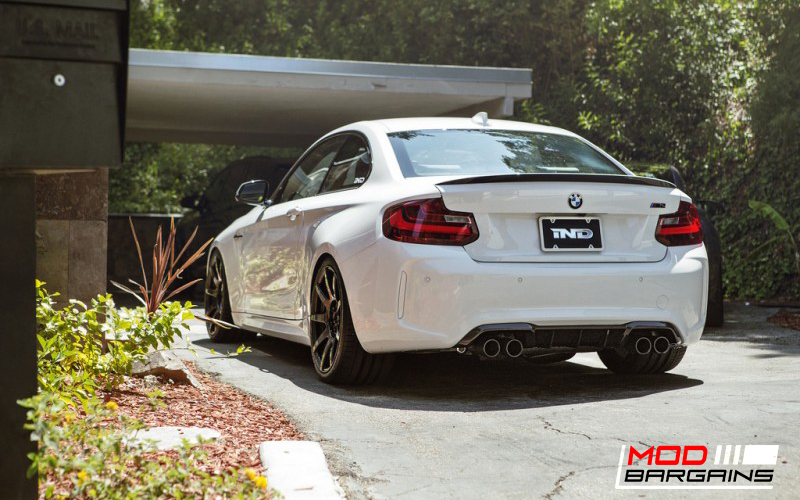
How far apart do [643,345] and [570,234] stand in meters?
0.77

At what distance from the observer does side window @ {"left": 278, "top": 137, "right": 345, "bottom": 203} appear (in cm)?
707

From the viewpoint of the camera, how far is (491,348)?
18.0 ft

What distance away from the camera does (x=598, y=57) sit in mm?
21969

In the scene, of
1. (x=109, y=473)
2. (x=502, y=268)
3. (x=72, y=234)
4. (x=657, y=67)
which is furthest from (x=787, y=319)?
(x=109, y=473)

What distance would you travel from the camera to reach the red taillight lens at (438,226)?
17.9ft

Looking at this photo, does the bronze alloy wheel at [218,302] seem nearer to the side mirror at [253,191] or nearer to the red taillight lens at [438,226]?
the side mirror at [253,191]

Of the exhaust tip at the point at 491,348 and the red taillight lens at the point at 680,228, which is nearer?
the exhaust tip at the point at 491,348

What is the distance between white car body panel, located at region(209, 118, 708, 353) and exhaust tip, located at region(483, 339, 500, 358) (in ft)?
0.46

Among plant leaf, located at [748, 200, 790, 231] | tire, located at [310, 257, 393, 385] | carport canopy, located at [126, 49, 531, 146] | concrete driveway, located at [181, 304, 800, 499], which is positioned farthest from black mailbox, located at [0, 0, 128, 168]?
plant leaf, located at [748, 200, 790, 231]

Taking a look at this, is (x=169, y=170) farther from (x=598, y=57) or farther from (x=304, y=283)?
(x=304, y=283)

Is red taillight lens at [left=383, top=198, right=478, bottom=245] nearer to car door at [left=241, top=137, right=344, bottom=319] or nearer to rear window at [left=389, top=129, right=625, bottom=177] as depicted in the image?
rear window at [left=389, top=129, right=625, bottom=177]

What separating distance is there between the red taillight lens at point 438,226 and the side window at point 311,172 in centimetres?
164

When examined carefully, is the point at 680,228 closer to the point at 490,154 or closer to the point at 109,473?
the point at 490,154

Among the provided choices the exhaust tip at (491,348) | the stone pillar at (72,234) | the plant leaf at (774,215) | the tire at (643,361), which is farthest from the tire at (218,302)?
the plant leaf at (774,215)
